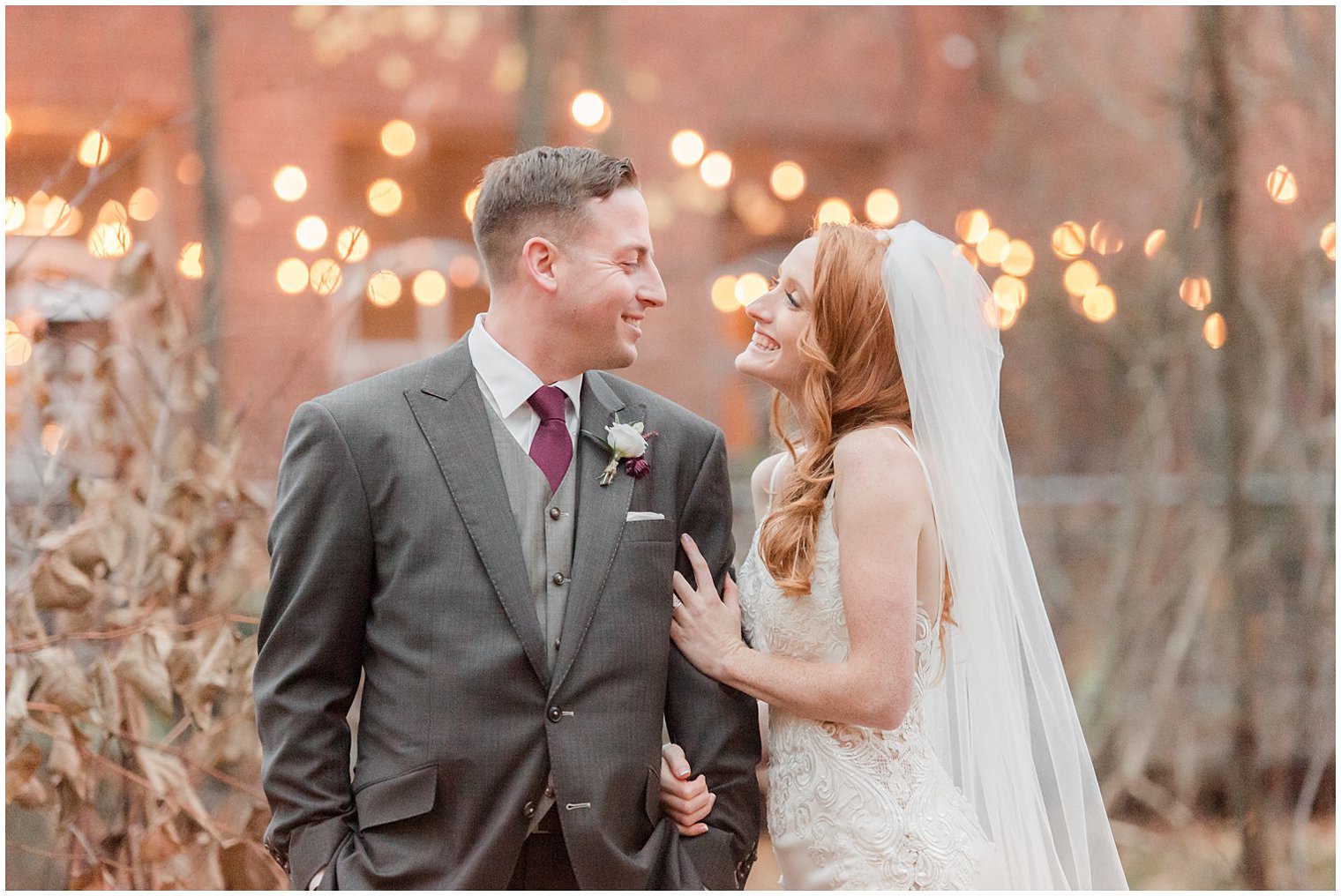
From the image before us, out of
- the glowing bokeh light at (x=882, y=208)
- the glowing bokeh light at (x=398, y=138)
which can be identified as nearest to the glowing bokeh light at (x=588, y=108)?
the glowing bokeh light at (x=398, y=138)

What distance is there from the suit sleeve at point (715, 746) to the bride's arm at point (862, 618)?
0.05 meters

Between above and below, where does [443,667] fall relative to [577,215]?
below

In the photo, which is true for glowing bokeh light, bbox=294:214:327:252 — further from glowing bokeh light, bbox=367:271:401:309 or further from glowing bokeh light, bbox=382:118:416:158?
glowing bokeh light, bbox=382:118:416:158

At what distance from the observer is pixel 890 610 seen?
226cm

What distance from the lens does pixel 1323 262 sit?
5262 mm

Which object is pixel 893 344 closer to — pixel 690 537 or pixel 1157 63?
pixel 690 537

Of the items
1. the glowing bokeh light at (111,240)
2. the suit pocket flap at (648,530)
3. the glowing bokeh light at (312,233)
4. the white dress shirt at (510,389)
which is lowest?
the suit pocket flap at (648,530)

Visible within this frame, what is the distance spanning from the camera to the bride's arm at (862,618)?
227 centimetres

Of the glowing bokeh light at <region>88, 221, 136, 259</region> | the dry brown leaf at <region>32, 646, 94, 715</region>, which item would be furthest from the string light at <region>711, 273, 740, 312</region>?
the dry brown leaf at <region>32, 646, 94, 715</region>

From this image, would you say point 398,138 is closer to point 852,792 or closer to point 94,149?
point 94,149

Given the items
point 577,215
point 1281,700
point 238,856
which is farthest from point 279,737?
point 1281,700

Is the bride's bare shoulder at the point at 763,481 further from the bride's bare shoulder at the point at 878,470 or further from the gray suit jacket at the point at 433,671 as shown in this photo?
the gray suit jacket at the point at 433,671

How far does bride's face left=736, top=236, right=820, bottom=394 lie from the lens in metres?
2.46

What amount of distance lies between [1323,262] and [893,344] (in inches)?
146
